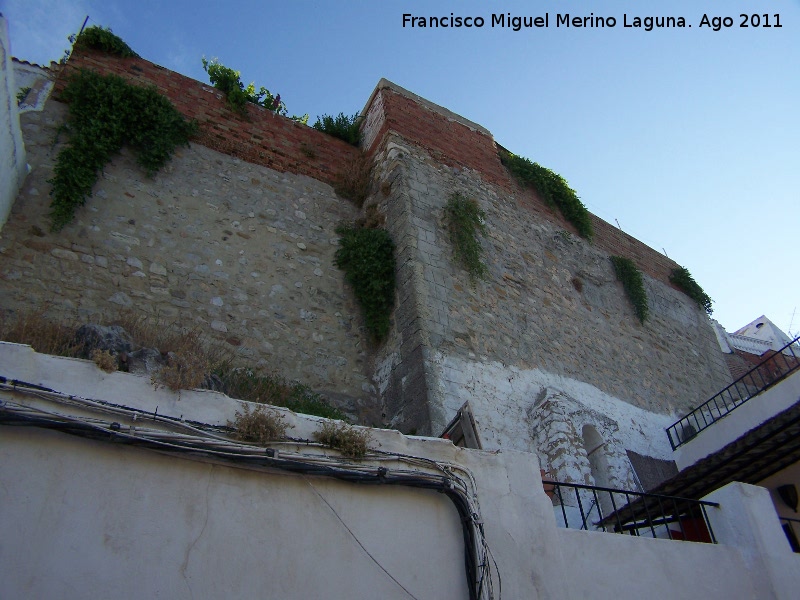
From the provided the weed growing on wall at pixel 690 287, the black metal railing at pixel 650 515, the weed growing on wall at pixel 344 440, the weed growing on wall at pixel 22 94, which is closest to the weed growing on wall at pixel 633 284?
the weed growing on wall at pixel 690 287

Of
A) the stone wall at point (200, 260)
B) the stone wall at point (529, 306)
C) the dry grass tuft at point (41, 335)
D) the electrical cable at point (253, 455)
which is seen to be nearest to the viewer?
the electrical cable at point (253, 455)

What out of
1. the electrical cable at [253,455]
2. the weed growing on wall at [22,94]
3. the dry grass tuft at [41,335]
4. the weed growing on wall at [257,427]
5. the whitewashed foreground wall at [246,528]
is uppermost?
the weed growing on wall at [22,94]

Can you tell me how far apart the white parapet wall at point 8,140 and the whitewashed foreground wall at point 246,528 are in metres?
4.08

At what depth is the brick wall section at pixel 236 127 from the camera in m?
9.80

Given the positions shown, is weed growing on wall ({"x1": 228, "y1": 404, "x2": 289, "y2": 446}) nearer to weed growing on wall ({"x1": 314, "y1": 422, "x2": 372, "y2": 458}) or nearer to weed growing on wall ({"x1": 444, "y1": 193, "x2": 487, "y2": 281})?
weed growing on wall ({"x1": 314, "y1": 422, "x2": 372, "y2": 458})

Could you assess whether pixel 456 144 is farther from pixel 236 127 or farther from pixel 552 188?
pixel 236 127

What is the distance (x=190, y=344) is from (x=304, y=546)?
11.0 ft

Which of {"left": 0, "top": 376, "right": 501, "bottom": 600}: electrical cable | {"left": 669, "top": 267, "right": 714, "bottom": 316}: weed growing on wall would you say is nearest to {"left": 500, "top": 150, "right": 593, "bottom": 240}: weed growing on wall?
{"left": 669, "top": 267, "right": 714, "bottom": 316}: weed growing on wall

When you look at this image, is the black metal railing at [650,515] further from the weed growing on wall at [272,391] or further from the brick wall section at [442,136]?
the brick wall section at [442,136]

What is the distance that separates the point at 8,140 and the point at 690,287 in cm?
1349

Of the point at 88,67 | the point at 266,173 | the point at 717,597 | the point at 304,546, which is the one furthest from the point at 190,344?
the point at 717,597

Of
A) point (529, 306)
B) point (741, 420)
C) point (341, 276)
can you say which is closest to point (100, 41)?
point (341, 276)

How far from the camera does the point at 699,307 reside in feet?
50.1

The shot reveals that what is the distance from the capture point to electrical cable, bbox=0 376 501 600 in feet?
12.9
